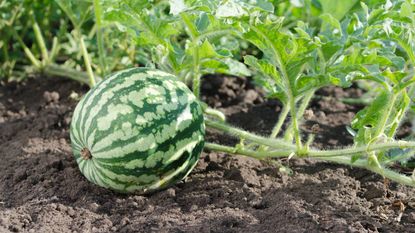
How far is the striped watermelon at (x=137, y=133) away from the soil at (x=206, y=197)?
136 millimetres

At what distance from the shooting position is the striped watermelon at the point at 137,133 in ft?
10.7

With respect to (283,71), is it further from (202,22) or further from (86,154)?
(86,154)

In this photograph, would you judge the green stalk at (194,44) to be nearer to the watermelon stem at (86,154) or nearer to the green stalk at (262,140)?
the green stalk at (262,140)

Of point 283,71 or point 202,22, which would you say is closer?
point 283,71

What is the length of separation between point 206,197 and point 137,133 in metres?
0.46

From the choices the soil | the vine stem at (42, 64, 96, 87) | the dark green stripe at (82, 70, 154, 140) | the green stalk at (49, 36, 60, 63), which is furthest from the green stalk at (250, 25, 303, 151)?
the green stalk at (49, 36, 60, 63)

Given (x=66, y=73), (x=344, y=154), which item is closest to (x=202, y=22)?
(x=344, y=154)

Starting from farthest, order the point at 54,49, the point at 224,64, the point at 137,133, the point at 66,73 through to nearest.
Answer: the point at 54,49 < the point at 66,73 < the point at 224,64 < the point at 137,133

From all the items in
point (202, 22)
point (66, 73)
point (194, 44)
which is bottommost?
point (66, 73)

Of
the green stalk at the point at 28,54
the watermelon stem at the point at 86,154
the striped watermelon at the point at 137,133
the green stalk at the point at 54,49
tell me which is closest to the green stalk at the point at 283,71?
the striped watermelon at the point at 137,133

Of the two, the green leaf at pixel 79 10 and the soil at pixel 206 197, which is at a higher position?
the green leaf at pixel 79 10

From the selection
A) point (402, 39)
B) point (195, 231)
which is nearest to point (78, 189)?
point (195, 231)

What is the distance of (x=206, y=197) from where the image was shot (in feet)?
11.1

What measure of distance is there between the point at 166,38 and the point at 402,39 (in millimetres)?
1188
